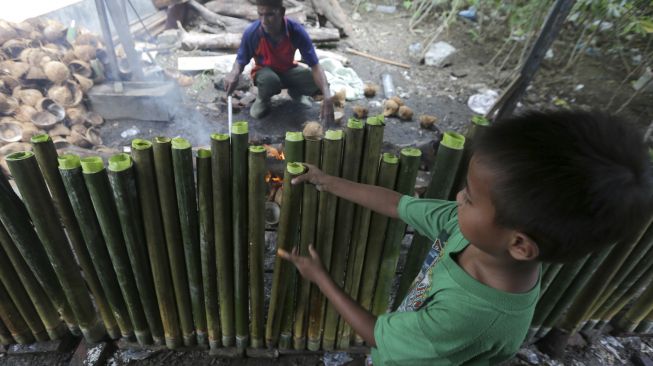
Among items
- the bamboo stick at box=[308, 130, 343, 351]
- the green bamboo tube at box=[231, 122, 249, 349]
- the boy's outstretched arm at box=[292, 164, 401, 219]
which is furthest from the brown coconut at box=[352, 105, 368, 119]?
the boy's outstretched arm at box=[292, 164, 401, 219]

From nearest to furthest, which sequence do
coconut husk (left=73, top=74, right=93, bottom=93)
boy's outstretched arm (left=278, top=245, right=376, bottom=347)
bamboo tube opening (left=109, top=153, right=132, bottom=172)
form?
boy's outstretched arm (left=278, top=245, right=376, bottom=347) → bamboo tube opening (left=109, top=153, right=132, bottom=172) → coconut husk (left=73, top=74, right=93, bottom=93)

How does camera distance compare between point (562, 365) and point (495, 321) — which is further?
point (562, 365)

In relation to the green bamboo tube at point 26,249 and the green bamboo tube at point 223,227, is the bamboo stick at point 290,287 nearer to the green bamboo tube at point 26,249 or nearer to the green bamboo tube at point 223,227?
the green bamboo tube at point 223,227

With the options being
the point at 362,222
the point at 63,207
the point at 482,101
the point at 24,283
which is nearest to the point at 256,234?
the point at 362,222

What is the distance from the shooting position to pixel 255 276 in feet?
6.12

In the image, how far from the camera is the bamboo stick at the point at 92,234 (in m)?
1.40

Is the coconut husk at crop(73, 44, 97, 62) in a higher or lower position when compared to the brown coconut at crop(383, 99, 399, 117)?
higher

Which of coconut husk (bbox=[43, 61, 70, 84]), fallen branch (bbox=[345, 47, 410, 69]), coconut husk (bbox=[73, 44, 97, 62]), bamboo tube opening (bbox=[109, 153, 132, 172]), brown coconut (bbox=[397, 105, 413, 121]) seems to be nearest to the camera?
bamboo tube opening (bbox=[109, 153, 132, 172])

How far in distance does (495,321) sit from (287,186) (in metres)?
0.90

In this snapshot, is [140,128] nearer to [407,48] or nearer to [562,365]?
[562,365]

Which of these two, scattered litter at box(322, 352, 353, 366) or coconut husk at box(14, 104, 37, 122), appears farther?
coconut husk at box(14, 104, 37, 122)

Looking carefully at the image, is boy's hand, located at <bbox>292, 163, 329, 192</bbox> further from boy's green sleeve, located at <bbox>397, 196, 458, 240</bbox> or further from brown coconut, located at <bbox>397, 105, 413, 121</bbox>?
brown coconut, located at <bbox>397, 105, 413, 121</bbox>

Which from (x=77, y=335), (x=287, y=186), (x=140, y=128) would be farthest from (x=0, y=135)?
(x=287, y=186)

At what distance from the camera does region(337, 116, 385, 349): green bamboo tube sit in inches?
59.5
